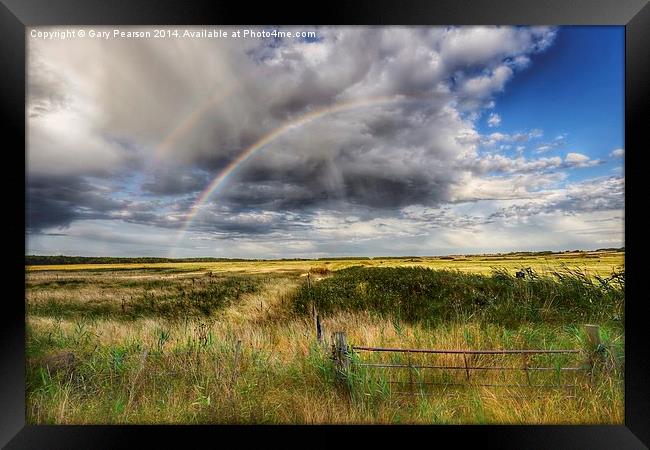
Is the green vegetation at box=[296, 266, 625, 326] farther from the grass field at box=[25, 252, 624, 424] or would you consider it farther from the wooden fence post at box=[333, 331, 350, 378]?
the wooden fence post at box=[333, 331, 350, 378]

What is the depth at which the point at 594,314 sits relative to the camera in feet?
20.1

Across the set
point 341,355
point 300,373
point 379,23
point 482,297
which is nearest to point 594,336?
point 341,355

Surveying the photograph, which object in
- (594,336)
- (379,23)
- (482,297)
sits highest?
(379,23)

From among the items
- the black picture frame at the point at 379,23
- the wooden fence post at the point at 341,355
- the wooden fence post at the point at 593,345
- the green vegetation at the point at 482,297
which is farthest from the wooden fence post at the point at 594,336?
the wooden fence post at the point at 341,355

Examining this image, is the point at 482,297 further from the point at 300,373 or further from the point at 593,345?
the point at 300,373

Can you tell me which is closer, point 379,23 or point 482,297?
point 379,23

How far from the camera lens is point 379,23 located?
10.8 ft

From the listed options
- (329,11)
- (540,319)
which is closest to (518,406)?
(540,319)

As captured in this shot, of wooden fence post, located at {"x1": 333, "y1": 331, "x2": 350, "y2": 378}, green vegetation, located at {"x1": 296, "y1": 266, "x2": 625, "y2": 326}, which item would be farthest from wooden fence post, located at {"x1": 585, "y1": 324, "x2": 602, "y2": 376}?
wooden fence post, located at {"x1": 333, "y1": 331, "x2": 350, "y2": 378}

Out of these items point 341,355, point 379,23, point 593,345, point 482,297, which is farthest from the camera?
point 482,297

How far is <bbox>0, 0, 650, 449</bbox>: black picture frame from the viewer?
326cm

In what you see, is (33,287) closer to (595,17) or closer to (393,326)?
(393,326)

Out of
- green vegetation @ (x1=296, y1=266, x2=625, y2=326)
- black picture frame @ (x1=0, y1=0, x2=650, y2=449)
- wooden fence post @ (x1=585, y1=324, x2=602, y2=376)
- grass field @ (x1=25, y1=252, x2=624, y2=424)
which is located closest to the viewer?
black picture frame @ (x1=0, y1=0, x2=650, y2=449)

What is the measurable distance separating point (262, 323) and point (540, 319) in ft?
18.3
